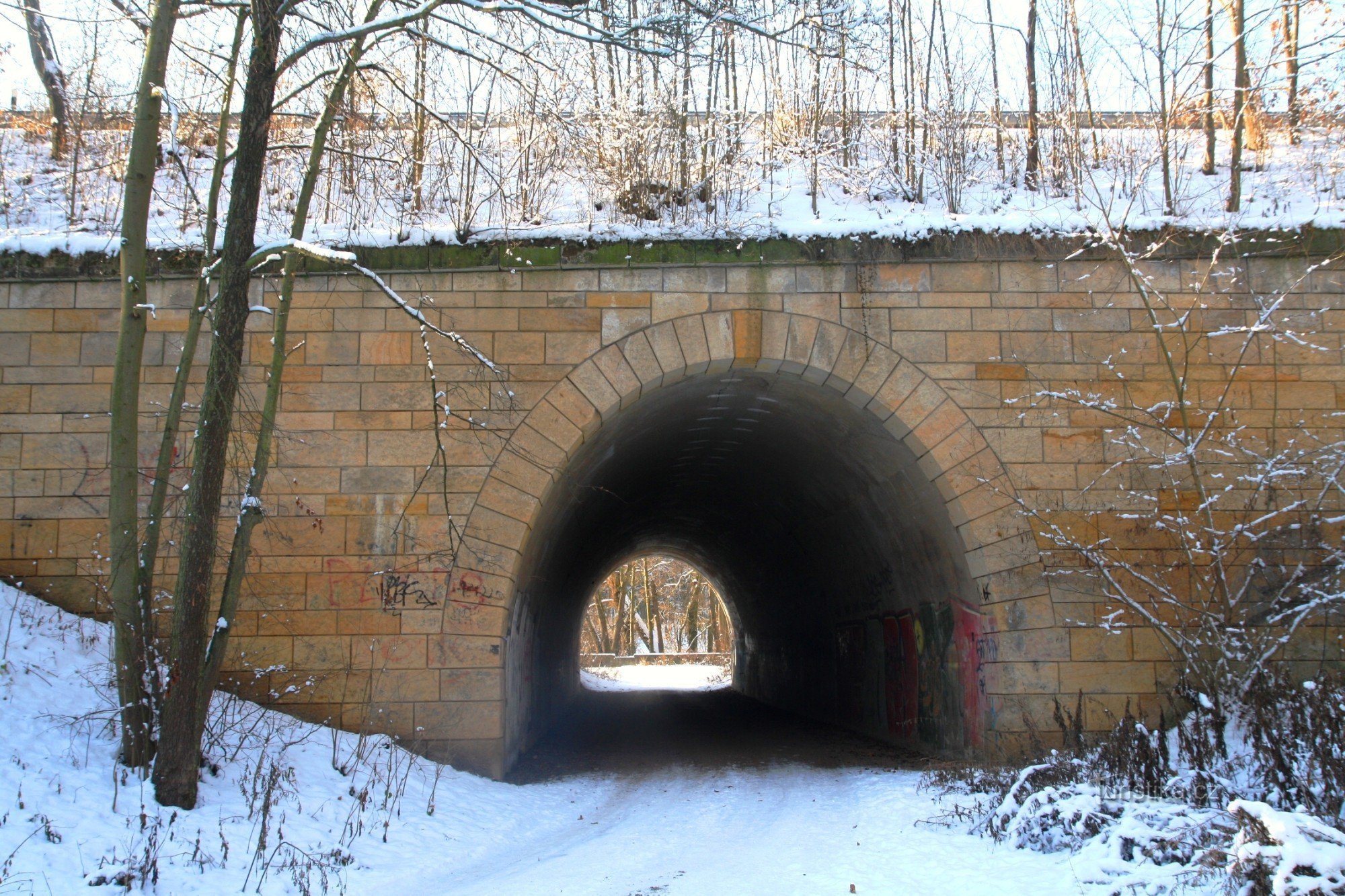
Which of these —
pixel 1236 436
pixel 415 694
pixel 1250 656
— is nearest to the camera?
pixel 1250 656

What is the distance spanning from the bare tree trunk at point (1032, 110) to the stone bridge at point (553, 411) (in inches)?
72.2

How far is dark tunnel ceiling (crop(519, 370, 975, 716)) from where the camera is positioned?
9.91 m

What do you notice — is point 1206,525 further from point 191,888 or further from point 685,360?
point 191,888

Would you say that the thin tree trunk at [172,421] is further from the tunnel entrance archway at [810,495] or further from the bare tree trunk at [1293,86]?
the bare tree trunk at [1293,86]

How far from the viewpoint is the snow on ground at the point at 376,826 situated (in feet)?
17.4

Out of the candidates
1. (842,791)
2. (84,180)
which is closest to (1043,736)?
(842,791)

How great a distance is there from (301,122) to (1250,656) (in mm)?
9489

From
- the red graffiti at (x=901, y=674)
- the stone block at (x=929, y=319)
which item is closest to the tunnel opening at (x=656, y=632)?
the red graffiti at (x=901, y=674)

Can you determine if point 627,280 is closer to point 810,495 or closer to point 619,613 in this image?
point 810,495

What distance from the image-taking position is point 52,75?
10625mm

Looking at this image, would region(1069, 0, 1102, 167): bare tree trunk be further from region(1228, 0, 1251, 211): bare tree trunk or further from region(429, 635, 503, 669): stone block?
region(429, 635, 503, 669): stone block

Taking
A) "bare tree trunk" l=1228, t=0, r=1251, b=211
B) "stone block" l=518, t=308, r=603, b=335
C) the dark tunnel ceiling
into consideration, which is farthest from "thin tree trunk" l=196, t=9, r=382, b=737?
"bare tree trunk" l=1228, t=0, r=1251, b=211

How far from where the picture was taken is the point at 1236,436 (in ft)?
29.5

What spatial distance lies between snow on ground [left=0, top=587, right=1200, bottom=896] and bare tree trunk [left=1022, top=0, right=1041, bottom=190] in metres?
6.27
